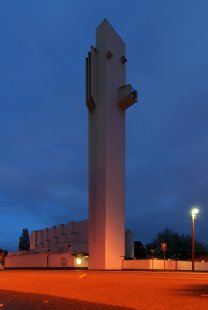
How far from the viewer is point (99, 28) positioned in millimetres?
54438

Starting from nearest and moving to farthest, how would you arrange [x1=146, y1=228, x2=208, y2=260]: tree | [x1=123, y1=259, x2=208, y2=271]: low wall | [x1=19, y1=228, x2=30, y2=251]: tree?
1. [x1=123, y1=259, x2=208, y2=271]: low wall
2. [x1=146, y1=228, x2=208, y2=260]: tree
3. [x1=19, y1=228, x2=30, y2=251]: tree

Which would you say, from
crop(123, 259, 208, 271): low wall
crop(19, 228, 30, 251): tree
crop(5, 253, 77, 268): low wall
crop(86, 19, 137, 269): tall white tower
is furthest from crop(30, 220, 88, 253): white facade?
crop(19, 228, 30, 251): tree

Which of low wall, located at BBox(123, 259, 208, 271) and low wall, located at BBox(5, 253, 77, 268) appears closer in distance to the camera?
low wall, located at BBox(123, 259, 208, 271)

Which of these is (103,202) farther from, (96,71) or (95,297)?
(95,297)

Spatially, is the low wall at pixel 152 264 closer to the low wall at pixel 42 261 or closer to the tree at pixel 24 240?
the low wall at pixel 42 261

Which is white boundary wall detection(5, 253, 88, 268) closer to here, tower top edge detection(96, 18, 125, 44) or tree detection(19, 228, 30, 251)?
tower top edge detection(96, 18, 125, 44)

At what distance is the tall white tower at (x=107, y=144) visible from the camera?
166 ft

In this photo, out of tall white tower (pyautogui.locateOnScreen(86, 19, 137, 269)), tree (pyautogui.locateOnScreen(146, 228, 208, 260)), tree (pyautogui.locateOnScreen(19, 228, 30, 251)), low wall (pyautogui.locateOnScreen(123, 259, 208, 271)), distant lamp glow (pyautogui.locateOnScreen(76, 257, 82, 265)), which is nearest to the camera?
low wall (pyautogui.locateOnScreen(123, 259, 208, 271))

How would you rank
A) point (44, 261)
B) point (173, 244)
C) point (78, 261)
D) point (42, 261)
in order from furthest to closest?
point (173, 244) < point (42, 261) < point (44, 261) < point (78, 261)

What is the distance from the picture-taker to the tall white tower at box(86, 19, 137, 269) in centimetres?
5066

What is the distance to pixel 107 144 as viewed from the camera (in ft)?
170

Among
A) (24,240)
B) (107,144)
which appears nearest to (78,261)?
(107,144)

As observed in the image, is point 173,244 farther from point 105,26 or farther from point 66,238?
point 105,26

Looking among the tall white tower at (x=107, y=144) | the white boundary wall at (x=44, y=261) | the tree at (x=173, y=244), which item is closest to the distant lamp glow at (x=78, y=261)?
the white boundary wall at (x=44, y=261)
